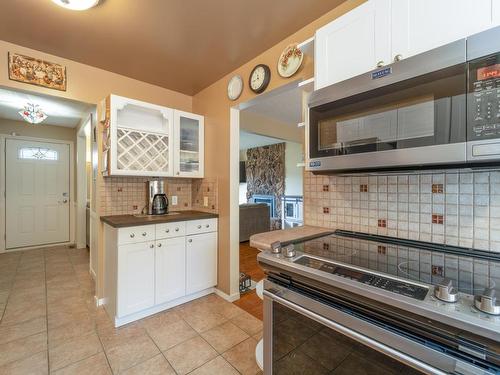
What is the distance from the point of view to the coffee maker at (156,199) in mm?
2527

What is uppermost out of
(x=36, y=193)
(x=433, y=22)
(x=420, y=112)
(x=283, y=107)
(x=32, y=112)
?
(x=283, y=107)

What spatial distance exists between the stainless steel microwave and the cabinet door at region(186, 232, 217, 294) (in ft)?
5.43

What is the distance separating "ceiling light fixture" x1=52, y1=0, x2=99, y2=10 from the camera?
4.90ft

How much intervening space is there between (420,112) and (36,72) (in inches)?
112

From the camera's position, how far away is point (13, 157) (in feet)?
13.9

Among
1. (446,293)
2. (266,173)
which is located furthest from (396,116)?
(266,173)

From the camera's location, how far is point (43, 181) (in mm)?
4508

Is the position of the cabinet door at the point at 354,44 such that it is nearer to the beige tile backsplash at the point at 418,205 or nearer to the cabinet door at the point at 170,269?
the beige tile backsplash at the point at 418,205

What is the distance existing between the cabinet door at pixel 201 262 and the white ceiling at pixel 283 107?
1.86m

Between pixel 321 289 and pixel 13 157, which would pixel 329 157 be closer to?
pixel 321 289

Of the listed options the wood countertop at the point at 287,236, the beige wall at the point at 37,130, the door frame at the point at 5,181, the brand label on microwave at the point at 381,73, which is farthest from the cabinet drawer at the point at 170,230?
the beige wall at the point at 37,130

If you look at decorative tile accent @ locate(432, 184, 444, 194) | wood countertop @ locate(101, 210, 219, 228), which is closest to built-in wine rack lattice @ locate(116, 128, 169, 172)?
wood countertop @ locate(101, 210, 219, 228)

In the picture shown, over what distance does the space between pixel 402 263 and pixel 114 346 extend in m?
2.00

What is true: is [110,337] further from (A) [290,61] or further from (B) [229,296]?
(A) [290,61]
